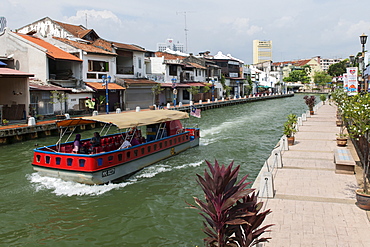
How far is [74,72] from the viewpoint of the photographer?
36156 mm

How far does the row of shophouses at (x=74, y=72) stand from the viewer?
2878 centimetres

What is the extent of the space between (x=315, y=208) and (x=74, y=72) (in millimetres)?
31810

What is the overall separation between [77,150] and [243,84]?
7343cm

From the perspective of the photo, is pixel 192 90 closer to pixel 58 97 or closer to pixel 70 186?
pixel 58 97

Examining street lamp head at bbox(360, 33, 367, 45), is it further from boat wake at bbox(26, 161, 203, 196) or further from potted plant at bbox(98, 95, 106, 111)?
potted plant at bbox(98, 95, 106, 111)

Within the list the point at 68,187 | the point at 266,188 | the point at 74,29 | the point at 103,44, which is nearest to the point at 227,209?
the point at 266,188

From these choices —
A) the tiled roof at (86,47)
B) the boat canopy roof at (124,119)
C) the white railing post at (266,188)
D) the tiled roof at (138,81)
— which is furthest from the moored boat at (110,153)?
the tiled roof at (138,81)

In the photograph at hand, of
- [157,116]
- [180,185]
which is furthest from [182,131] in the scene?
[180,185]

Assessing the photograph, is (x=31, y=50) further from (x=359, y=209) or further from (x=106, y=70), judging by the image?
(x=359, y=209)

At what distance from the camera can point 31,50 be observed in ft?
108

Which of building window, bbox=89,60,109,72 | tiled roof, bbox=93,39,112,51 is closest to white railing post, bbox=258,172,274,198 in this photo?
building window, bbox=89,60,109,72

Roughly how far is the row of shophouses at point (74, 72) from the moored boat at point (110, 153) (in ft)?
41.6

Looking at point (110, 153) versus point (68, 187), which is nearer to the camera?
point (68, 187)

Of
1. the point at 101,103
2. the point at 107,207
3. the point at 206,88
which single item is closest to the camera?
the point at 107,207
